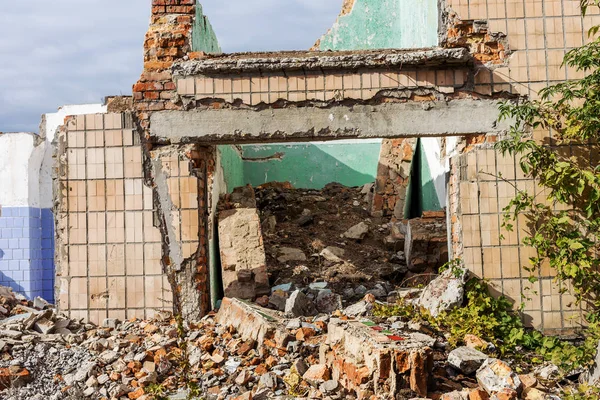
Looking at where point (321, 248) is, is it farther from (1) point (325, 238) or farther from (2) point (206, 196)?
(2) point (206, 196)

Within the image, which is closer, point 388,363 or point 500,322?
point 388,363

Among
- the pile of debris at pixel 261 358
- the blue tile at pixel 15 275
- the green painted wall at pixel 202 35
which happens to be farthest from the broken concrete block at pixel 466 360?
the blue tile at pixel 15 275

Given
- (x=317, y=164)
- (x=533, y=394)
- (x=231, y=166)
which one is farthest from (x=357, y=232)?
(x=533, y=394)

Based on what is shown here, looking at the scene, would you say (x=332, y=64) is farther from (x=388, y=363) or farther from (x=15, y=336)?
(x=15, y=336)

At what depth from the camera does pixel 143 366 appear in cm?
518

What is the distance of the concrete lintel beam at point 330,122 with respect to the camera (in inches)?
234

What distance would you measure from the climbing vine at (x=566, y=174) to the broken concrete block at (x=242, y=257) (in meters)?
2.79

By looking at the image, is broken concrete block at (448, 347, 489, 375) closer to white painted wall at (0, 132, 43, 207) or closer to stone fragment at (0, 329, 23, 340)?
stone fragment at (0, 329, 23, 340)

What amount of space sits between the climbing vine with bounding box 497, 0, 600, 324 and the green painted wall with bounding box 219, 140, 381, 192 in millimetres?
6368

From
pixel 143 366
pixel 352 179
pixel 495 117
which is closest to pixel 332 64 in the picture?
pixel 495 117

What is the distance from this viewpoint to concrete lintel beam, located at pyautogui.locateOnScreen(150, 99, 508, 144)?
5.94 m

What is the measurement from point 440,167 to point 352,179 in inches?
145

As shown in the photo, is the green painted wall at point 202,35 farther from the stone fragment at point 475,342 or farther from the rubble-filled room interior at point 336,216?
the stone fragment at point 475,342

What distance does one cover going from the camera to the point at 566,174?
5.52m
